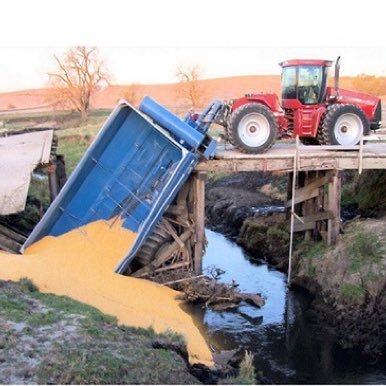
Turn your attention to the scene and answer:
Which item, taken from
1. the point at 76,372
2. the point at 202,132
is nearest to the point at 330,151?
the point at 202,132

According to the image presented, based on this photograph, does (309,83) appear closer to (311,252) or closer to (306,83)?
(306,83)

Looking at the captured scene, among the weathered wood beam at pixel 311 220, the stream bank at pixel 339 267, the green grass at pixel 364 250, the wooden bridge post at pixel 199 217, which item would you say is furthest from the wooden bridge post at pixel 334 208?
the wooden bridge post at pixel 199 217

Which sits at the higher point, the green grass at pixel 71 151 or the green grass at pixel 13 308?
the green grass at pixel 71 151

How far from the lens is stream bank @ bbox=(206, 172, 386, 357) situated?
1100 cm

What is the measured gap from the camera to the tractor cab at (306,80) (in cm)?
1377

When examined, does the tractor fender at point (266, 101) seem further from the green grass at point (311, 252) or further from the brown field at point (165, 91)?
the brown field at point (165, 91)

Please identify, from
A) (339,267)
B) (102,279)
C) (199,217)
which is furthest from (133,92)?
(102,279)

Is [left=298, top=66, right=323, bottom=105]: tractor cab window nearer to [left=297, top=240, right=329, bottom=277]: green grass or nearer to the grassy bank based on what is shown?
[left=297, top=240, right=329, bottom=277]: green grass

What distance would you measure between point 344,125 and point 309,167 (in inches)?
66.9

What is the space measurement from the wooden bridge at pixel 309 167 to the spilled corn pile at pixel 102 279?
1788 millimetres

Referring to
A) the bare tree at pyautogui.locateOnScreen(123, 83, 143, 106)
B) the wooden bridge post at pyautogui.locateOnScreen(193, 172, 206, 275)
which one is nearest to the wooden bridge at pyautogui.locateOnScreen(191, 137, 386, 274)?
the wooden bridge post at pyautogui.locateOnScreen(193, 172, 206, 275)

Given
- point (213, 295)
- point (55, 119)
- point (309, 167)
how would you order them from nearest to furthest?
point (213, 295) < point (309, 167) < point (55, 119)

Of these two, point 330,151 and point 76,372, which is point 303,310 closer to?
point 330,151

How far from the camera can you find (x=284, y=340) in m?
10.9
